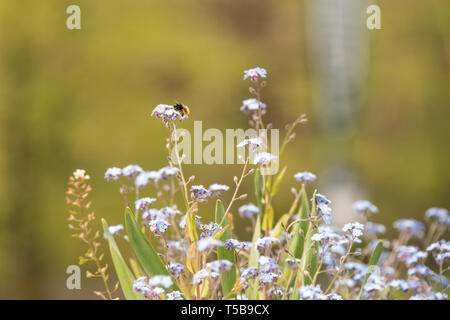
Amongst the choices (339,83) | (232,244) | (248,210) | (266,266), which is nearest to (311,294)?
(266,266)

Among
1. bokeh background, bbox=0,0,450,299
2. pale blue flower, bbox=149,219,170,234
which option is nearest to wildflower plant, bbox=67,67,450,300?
pale blue flower, bbox=149,219,170,234

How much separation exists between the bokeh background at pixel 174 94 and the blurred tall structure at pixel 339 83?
36mm

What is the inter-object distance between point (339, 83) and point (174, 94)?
1.92 m

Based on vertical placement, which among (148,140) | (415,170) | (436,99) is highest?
(436,99)

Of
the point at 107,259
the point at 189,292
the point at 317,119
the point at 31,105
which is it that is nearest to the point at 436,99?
the point at 317,119

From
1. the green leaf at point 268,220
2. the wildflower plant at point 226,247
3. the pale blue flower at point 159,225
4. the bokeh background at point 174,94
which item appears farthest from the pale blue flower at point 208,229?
the bokeh background at point 174,94

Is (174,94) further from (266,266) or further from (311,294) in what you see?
(311,294)

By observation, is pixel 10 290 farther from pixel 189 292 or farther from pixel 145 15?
pixel 189 292

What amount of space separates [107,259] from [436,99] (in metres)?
4.30

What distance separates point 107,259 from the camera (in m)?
5.86

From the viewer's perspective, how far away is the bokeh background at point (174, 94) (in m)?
5.87

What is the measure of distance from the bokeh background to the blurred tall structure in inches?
1.4

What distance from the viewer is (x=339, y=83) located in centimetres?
562

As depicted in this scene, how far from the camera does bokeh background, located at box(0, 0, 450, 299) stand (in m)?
5.87
